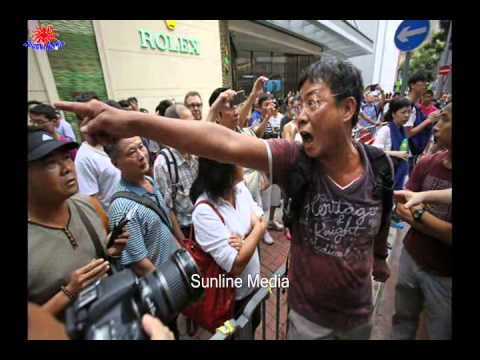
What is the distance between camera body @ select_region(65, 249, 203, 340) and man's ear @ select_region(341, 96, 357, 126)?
916 millimetres

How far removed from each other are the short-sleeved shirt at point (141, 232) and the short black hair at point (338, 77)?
3.92ft

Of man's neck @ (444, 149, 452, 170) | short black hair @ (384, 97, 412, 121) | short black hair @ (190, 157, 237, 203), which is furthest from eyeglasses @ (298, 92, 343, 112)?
short black hair @ (384, 97, 412, 121)

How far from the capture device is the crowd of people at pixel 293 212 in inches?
38.8

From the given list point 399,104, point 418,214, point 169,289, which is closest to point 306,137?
point 169,289

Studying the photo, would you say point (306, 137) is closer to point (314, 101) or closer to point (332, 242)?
point (314, 101)

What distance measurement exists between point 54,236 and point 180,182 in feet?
3.89

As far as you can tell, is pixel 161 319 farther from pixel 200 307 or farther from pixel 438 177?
pixel 438 177

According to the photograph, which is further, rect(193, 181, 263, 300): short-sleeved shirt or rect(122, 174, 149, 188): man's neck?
rect(122, 174, 149, 188): man's neck

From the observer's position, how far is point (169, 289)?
2.86 ft

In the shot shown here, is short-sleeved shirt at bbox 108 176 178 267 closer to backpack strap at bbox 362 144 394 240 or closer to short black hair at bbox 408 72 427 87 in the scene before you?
backpack strap at bbox 362 144 394 240

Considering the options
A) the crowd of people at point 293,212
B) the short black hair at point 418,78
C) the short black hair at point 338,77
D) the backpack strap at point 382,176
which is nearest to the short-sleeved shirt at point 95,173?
the crowd of people at point 293,212

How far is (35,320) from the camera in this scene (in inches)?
31.6

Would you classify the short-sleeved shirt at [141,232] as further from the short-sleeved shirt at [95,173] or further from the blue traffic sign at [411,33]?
the blue traffic sign at [411,33]

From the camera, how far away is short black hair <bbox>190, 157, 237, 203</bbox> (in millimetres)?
1532
